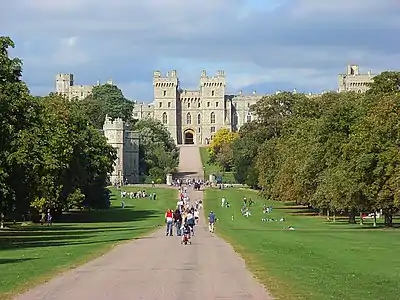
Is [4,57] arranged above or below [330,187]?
above

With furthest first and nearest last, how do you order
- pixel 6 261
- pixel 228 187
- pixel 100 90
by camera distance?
pixel 100 90 < pixel 228 187 < pixel 6 261

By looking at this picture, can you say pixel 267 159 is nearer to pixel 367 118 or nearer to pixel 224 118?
pixel 367 118

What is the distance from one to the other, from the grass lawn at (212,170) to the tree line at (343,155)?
43.1 m

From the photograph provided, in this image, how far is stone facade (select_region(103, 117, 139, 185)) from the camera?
121 metres

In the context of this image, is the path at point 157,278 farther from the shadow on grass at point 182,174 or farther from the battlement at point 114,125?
the shadow on grass at point 182,174

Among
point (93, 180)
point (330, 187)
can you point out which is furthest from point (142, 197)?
point (330, 187)

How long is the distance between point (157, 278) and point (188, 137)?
181m

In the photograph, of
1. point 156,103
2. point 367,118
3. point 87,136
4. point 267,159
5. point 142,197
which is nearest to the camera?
point 367,118

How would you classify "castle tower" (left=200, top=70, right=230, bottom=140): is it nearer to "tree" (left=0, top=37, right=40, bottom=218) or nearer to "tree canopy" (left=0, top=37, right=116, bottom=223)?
"tree canopy" (left=0, top=37, right=116, bottom=223)

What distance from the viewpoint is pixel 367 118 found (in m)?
45.2

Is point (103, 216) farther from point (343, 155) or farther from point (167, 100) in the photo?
point (167, 100)

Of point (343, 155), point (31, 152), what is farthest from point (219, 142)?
point (31, 152)

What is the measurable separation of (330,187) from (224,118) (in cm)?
14828

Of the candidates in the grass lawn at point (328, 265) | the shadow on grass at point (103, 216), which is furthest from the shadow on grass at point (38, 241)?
the shadow on grass at point (103, 216)
